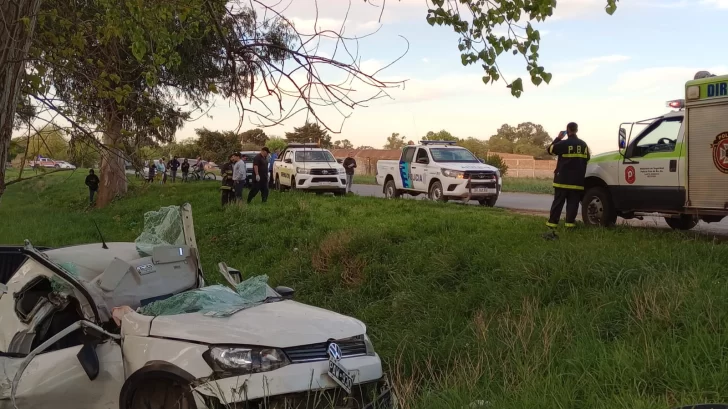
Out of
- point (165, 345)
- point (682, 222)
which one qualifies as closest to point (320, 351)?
point (165, 345)

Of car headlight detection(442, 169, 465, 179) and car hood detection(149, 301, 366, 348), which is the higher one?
car headlight detection(442, 169, 465, 179)

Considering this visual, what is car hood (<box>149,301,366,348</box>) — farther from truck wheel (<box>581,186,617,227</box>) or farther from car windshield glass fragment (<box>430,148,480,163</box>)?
car windshield glass fragment (<box>430,148,480,163</box>)

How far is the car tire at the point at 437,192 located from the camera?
56.5 feet

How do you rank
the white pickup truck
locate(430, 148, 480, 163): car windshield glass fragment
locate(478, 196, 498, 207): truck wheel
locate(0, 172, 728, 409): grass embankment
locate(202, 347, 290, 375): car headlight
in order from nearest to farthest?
1. locate(202, 347, 290, 375): car headlight
2. locate(0, 172, 728, 409): grass embankment
3. the white pickup truck
4. locate(478, 196, 498, 207): truck wheel
5. locate(430, 148, 480, 163): car windshield glass fragment

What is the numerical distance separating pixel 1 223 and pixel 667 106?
19.7 meters

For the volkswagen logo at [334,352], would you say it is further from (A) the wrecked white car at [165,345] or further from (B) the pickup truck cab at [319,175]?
(B) the pickup truck cab at [319,175]

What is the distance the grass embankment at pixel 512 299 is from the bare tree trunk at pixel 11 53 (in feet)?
5.23

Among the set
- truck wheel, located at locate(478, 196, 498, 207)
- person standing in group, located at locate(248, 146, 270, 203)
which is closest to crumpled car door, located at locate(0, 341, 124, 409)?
person standing in group, located at locate(248, 146, 270, 203)

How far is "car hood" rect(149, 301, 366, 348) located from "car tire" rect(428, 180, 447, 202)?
13343 millimetres

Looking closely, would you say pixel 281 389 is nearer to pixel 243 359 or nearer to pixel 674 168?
pixel 243 359

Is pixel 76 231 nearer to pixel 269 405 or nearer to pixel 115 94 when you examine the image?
pixel 115 94

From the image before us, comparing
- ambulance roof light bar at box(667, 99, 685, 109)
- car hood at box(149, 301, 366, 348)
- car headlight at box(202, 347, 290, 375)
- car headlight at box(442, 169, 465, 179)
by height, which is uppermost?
ambulance roof light bar at box(667, 99, 685, 109)

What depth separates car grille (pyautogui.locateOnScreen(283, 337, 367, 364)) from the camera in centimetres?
350

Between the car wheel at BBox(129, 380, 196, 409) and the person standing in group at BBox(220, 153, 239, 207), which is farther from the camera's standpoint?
the person standing in group at BBox(220, 153, 239, 207)
